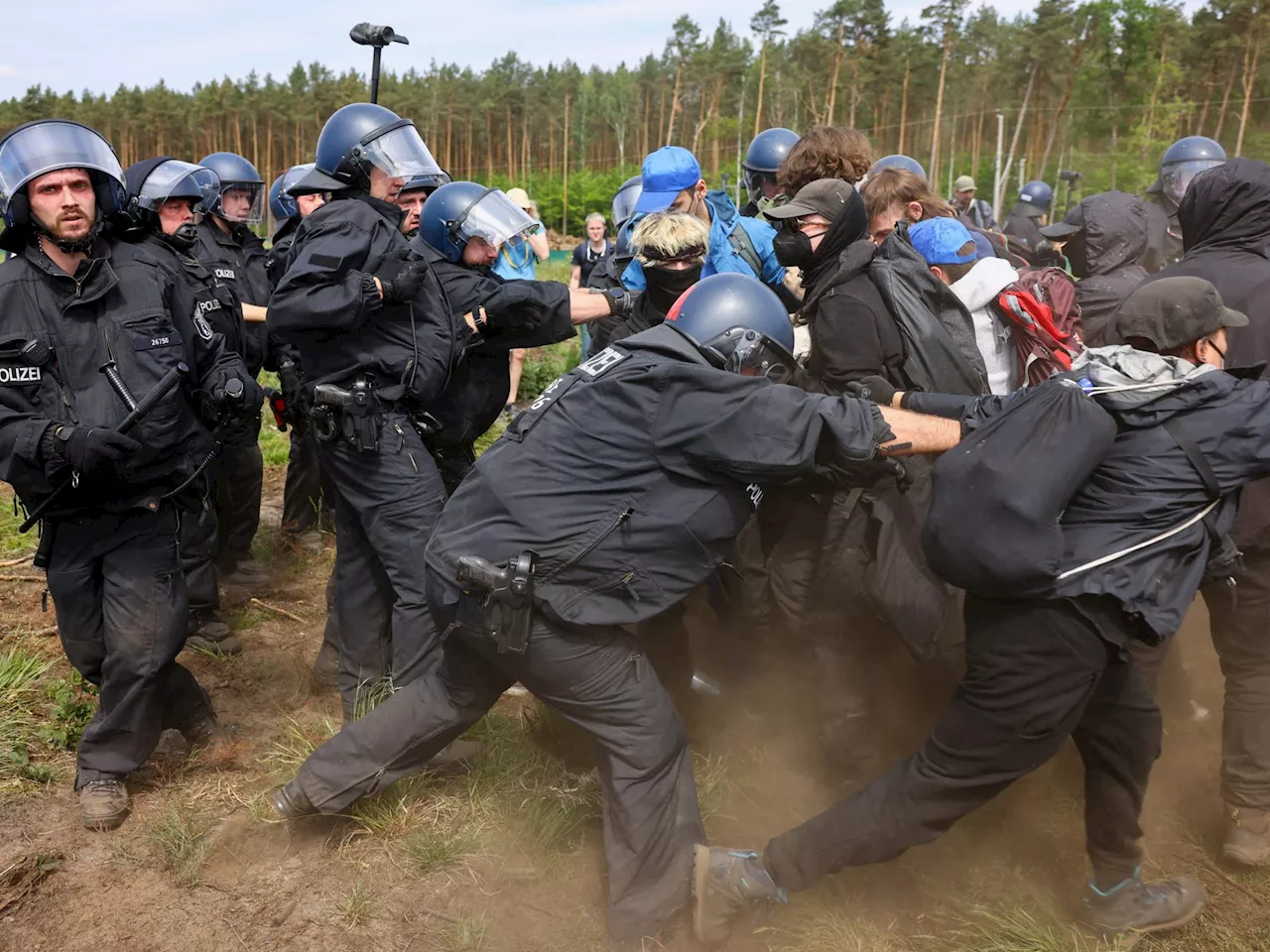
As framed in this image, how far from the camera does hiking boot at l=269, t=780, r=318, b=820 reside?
3461 millimetres

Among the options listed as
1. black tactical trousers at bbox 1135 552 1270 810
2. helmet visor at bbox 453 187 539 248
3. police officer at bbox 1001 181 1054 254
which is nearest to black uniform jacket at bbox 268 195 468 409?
helmet visor at bbox 453 187 539 248

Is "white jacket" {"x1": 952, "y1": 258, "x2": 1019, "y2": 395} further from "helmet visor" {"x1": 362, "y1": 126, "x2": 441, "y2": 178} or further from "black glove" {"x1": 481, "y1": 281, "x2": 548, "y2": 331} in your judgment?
"helmet visor" {"x1": 362, "y1": 126, "x2": 441, "y2": 178}

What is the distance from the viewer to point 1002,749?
2.84 metres

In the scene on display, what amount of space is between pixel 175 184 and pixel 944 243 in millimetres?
4270

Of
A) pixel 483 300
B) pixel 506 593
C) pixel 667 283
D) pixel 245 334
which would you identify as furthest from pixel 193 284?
pixel 506 593

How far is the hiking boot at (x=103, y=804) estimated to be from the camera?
12.1 ft

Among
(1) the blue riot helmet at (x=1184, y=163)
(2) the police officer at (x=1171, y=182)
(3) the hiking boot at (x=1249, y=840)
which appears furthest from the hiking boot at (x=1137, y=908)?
(1) the blue riot helmet at (x=1184, y=163)

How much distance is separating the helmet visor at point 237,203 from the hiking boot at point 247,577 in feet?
7.19

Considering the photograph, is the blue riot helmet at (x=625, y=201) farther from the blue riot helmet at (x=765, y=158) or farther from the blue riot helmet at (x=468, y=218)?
the blue riot helmet at (x=468, y=218)

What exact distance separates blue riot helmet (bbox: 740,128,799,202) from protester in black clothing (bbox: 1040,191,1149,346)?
5.46 ft

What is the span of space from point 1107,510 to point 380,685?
2994 millimetres

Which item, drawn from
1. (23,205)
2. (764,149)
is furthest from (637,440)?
(764,149)

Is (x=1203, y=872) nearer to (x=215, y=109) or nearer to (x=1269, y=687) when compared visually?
(x=1269, y=687)

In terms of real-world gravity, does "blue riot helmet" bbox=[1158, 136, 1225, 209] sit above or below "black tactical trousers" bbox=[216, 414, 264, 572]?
above
